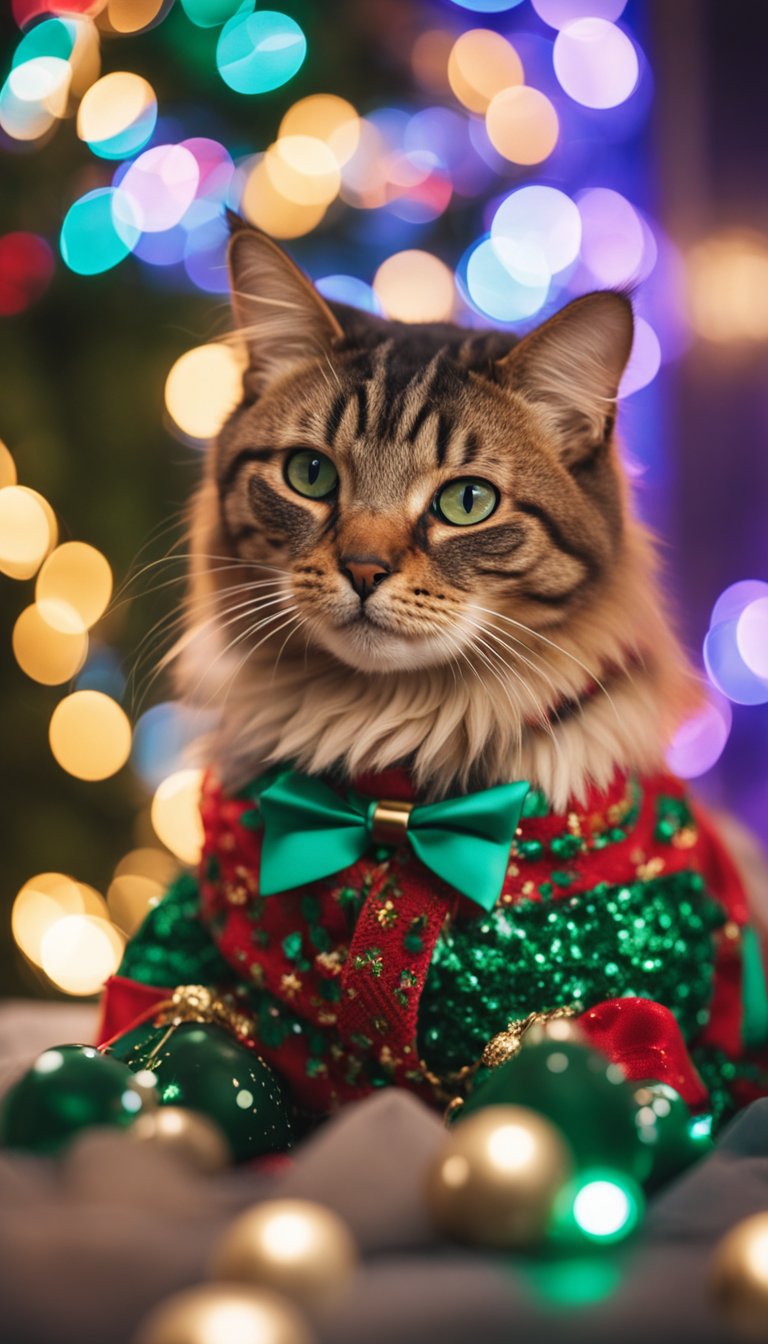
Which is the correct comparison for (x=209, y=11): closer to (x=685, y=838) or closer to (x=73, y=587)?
(x=73, y=587)

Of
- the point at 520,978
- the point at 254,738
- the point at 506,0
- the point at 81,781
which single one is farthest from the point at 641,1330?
the point at 506,0

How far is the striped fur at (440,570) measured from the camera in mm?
1157

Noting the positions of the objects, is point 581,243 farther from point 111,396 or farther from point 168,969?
point 168,969

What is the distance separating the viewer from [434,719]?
1.21 meters

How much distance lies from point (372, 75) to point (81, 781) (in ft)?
5.54

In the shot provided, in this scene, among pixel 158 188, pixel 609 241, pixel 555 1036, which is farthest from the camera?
pixel 609 241

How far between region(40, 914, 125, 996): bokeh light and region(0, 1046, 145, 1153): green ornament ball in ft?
5.59

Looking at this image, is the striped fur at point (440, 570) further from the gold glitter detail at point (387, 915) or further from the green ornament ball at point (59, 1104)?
the green ornament ball at point (59, 1104)

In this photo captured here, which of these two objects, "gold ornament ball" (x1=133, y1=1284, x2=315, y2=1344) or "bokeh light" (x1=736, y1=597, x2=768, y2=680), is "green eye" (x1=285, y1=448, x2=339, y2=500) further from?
"bokeh light" (x1=736, y1=597, x2=768, y2=680)

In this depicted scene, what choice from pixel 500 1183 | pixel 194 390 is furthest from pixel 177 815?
pixel 500 1183

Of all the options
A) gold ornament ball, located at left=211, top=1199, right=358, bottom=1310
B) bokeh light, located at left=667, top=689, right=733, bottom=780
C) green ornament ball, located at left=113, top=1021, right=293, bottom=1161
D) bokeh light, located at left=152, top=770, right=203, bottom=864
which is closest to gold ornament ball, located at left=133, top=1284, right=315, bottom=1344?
gold ornament ball, located at left=211, top=1199, right=358, bottom=1310

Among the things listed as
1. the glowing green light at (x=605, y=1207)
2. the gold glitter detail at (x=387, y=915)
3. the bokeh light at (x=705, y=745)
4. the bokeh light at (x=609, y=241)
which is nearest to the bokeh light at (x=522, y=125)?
the bokeh light at (x=609, y=241)

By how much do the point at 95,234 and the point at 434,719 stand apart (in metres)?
1.58

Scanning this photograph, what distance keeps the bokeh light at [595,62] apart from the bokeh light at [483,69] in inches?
4.4
